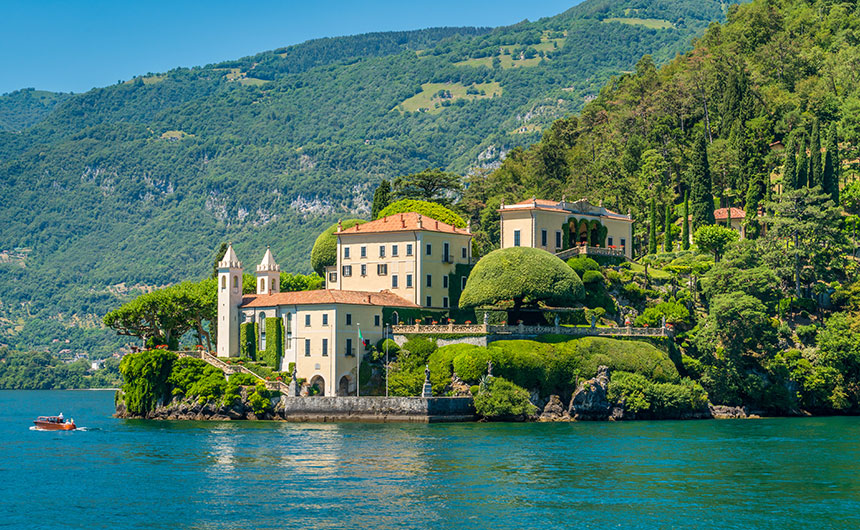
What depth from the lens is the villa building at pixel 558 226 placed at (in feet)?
342

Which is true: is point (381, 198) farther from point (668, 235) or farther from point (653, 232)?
point (668, 235)

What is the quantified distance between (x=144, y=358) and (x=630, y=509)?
53.0 m

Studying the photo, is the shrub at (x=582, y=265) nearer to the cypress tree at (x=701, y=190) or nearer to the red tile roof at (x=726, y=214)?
the cypress tree at (x=701, y=190)

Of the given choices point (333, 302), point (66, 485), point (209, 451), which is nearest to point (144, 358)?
point (333, 302)

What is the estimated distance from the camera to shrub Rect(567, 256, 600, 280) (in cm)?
10100

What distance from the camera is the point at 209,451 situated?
2662 inches

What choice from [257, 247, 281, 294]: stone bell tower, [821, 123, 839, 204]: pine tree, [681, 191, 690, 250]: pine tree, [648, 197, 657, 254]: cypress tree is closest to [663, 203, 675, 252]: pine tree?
[681, 191, 690, 250]: pine tree

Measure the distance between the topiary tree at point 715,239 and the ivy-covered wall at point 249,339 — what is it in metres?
42.7

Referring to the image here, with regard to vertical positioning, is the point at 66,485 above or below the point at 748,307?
below

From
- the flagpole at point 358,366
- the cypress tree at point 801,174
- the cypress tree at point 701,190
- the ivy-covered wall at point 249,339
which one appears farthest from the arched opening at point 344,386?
the cypress tree at point 801,174

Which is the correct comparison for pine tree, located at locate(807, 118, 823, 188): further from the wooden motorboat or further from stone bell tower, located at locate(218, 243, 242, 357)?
the wooden motorboat


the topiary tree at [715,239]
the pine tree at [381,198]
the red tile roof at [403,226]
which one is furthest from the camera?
the pine tree at [381,198]

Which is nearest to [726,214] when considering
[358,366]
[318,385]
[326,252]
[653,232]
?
[653,232]

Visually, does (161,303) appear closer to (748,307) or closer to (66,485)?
(66,485)
